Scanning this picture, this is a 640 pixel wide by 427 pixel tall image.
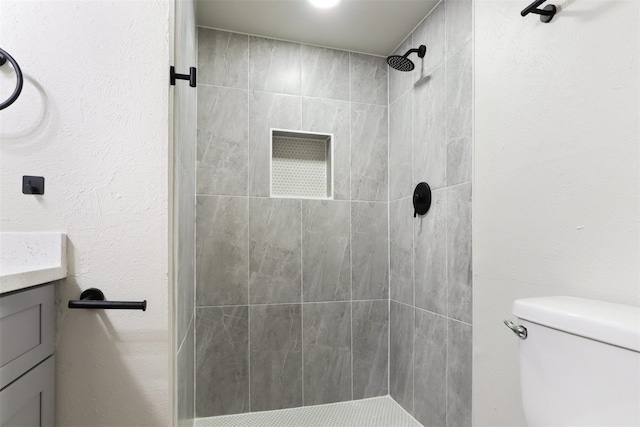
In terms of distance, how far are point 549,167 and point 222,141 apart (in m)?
1.58

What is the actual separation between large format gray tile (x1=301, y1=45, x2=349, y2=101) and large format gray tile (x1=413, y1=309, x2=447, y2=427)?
1391mm

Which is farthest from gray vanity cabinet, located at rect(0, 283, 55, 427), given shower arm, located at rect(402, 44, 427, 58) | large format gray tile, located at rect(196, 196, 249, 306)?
shower arm, located at rect(402, 44, 427, 58)

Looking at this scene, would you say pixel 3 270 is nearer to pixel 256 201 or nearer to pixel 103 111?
pixel 103 111

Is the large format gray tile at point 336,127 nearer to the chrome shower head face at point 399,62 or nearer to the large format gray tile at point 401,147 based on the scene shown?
the large format gray tile at point 401,147

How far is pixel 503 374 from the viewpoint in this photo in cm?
126

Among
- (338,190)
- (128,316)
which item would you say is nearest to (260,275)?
(338,190)

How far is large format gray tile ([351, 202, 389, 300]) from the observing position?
2.21m

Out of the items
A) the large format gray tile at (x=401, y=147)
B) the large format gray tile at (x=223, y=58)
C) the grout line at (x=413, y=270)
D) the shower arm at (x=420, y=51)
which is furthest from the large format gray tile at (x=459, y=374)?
the large format gray tile at (x=223, y=58)

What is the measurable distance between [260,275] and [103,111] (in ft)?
4.23

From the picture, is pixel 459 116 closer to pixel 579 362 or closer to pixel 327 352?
pixel 579 362

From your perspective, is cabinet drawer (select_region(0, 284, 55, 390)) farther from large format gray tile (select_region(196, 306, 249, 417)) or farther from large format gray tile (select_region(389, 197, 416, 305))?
large format gray tile (select_region(389, 197, 416, 305))

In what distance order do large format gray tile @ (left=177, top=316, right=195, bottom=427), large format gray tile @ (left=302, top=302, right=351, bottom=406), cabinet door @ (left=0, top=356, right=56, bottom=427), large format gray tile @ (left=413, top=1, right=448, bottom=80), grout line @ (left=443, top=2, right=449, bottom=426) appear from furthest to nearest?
1. large format gray tile @ (left=302, top=302, right=351, bottom=406)
2. large format gray tile @ (left=413, top=1, right=448, bottom=80)
3. grout line @ (left=443, top=2, right=449, bottom=426)
4. large format gray tile @ (left=177, top=316, right=195, bottom=427)
5. cabinet door @ (left=0, top=356, right=56, bottom=427)

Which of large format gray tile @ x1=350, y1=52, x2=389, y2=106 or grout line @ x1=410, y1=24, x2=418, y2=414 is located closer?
grout line @ x1=410, y1=24, x2=418, y2=414

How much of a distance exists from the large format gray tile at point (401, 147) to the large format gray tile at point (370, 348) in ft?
2.39
